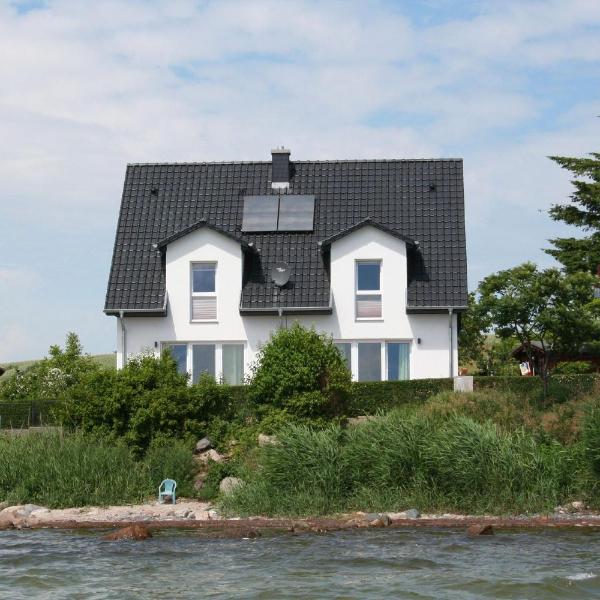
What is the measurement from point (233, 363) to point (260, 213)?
17.7 feet

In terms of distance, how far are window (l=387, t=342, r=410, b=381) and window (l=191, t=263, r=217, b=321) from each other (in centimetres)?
564

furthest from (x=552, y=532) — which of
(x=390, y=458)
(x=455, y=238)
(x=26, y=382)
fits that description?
(x=26, y=382)

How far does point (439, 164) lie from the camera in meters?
42.2

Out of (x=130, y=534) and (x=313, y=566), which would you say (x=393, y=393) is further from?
(x=313, y=566)

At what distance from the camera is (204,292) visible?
39.0 metres

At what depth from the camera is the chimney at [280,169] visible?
42000 mm

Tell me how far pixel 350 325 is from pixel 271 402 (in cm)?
715

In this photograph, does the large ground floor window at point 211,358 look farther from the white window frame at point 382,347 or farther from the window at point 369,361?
the window at point 369,361

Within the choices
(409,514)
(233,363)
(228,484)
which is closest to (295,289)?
(233,363)

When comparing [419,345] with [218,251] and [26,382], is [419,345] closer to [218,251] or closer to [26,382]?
[218,251]

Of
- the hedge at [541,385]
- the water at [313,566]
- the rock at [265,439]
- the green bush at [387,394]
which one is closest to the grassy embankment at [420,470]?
the rock at [265,439]

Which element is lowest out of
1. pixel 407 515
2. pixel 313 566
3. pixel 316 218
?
pixel 313 566

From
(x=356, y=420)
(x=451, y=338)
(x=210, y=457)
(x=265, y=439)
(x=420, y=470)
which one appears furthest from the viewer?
(x=451, y=338)

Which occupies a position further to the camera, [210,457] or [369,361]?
[369,361]
